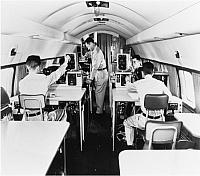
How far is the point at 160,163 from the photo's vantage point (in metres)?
1.59

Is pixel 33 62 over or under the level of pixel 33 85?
over

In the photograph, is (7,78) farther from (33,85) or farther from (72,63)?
(72,63)

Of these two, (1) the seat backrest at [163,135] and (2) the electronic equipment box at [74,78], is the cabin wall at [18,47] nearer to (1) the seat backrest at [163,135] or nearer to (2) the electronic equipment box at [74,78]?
(2) the electronic equipment box at [74,78]

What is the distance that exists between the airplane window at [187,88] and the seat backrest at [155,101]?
827mm

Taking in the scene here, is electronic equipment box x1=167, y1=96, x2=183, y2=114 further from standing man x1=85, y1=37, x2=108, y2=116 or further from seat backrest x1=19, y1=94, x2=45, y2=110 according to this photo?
standing man x1=85, y1=37, x2=108, y2=116

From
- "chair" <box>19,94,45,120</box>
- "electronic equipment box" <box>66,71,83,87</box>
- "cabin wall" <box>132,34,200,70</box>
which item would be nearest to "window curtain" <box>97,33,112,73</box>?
"electronic equipment box" <box>66,71,83,87</box>

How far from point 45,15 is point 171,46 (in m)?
1.79

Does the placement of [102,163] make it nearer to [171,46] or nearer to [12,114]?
[12,114]

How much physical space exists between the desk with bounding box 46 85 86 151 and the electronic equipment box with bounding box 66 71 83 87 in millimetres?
83

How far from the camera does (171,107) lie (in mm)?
3516

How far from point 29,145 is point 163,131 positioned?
1.18 m

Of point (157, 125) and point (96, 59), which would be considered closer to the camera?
point (157, 125)

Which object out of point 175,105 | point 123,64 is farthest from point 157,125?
point 123,64

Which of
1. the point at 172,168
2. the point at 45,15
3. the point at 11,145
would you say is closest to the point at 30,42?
the point at 45,15
